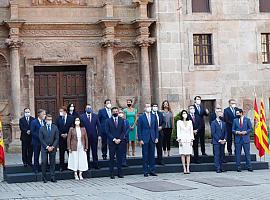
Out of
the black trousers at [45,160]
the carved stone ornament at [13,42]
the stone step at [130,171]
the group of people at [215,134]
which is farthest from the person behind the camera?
the carved stone ornament at [13,42]

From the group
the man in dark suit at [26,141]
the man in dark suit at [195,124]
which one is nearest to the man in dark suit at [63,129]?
the man in dark suit at [26,141]

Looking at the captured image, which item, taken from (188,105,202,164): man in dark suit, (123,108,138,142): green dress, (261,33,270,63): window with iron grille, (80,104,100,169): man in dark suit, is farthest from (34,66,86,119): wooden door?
Result: (188,105,202,164): man in dark suit

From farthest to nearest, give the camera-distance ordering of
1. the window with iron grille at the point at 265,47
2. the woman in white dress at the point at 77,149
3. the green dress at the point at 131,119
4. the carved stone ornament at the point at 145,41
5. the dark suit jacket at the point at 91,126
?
1. the window with iron grille at the point at 265,47
2. the carved stone ornament at the point at 145,41
3. the green dress at the point at 131,119
4. the dark suit jacket at the point at 91,126
5. the woman in white dress at the point at 77,149

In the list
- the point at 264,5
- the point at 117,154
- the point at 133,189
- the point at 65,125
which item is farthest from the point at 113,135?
the point at 264,5

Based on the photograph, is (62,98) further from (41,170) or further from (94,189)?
(94,189)

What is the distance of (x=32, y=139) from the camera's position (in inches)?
691

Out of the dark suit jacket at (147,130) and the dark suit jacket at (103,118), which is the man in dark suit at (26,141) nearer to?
the dark suit jacket at (103,118)

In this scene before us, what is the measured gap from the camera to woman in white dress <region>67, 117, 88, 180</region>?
17.1 metres

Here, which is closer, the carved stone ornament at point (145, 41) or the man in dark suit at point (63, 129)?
the man in dark suit at point (63, 129)

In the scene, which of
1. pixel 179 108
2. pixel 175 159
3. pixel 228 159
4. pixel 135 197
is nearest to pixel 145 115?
pixel 175 159

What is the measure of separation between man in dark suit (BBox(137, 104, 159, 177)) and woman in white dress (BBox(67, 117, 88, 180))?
5.61 ft

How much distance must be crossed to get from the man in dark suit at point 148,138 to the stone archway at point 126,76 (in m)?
10.0

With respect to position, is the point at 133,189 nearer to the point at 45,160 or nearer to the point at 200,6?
the point at 45,160

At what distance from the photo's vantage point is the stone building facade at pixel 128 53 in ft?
87.4
